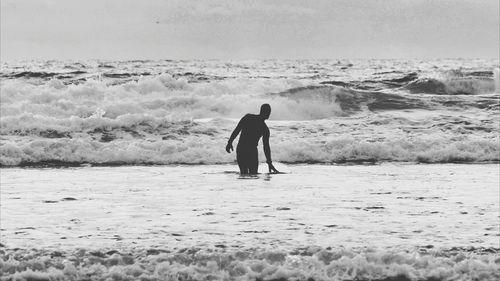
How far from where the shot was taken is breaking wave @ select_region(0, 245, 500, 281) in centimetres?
572

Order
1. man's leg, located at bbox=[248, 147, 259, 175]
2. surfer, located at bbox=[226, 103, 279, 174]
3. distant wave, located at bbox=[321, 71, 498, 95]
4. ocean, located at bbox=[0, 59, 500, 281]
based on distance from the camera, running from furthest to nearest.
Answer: distant wave, located at bbox=[321, 71, 498, 95], man's leg, located at bbox=[248, 147, 259, 175], surfer, located at bbox=[226, 103, 279, 174], ocean, located at bbox=[0, 59, 500, 281]

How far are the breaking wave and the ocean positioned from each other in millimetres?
16

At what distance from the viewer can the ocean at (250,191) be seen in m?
6.05

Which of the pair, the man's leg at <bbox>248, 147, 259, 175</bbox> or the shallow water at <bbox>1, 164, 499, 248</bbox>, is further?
the man's leg at <bbox>248, 147, 259, 175</bbox>

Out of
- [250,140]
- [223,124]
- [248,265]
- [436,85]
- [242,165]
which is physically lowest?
[248,265]

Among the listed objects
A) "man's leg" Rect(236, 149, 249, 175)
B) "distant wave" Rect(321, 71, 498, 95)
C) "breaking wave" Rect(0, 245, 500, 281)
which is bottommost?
"breaking wave" Rect(0, 245, 500, 281)

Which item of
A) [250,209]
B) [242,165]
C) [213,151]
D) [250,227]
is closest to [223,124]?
[213,151]

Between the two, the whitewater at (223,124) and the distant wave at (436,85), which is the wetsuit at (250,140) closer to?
the whitewater at (223,124)

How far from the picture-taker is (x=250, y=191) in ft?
34.8

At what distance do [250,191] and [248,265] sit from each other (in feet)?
15.4

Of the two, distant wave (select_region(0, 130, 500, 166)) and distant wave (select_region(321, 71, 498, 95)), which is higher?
distant wave (select_region(321, 71, 498, 95))

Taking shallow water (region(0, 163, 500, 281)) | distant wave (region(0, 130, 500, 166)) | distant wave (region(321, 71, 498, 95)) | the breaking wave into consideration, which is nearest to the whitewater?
→ distant wave (region(0, 130, 500, 166))

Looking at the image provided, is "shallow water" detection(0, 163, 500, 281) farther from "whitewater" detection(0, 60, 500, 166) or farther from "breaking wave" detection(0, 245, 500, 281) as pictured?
"whitewater" detection(0, 60, 500, 166)

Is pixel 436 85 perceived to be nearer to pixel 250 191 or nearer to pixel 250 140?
pixel 250 140
